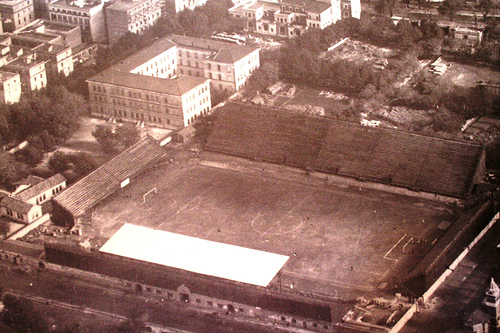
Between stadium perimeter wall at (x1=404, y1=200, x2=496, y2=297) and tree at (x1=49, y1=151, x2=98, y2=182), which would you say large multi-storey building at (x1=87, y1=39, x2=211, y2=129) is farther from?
stadium perimeter wall at (x1=404, y1=200, x2=496, y2=297)

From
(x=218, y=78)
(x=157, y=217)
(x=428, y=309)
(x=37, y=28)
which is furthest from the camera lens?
(x=37, y=28)

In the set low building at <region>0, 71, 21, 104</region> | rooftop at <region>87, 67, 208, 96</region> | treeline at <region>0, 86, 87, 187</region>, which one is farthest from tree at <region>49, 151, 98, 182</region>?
low building at <region>0, 71, 21, 104</region>

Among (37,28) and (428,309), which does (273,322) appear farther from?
(37,28)

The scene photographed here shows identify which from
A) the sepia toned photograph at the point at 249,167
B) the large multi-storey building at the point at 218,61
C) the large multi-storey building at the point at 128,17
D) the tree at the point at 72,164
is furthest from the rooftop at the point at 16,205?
the large multi-storey building at the point at 128,17

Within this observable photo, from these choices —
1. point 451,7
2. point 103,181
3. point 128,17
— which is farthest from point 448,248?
point 128,17

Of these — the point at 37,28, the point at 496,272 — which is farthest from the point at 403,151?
the point at 37,28
